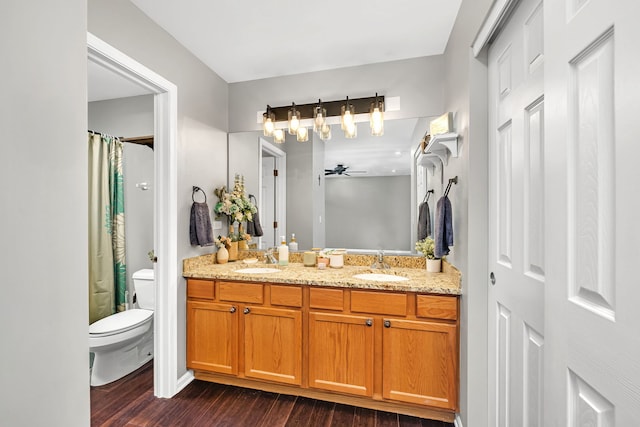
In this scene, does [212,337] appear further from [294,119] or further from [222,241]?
[294,119]

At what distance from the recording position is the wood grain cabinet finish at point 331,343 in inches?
70.2

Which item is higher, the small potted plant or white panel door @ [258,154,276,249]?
white panel door @ [258,154,276,249]

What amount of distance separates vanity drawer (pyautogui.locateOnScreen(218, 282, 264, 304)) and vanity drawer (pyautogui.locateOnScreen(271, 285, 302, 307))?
0.10m

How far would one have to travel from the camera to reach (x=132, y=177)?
3092 mm

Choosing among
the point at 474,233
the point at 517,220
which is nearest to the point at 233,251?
the point at 474,233

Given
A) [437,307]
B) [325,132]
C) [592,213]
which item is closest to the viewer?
[592,213]

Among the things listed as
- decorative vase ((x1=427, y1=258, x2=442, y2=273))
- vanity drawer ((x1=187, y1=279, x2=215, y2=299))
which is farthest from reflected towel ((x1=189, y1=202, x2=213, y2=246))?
decorative vase ((x1=427, y1=258, x2=442, y2=273))

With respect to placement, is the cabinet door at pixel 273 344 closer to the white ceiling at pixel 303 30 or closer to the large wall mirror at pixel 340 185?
the large wall mirror at pixel 340 185

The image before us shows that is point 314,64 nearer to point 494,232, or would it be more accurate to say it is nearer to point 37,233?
point 494,232

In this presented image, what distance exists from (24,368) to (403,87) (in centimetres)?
252

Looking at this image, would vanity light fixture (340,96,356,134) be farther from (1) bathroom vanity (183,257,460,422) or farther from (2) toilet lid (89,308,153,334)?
(2) toilet lid (89,308,153,334)

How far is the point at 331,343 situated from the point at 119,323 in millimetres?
1718

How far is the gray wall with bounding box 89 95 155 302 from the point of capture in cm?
304

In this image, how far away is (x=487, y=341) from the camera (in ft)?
5.11
